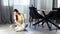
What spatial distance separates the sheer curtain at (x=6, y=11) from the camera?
645 centimetres

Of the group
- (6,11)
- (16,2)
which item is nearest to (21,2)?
(16,2)

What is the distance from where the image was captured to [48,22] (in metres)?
6.10

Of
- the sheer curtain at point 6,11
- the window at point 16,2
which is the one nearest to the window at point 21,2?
the window at point 16,2

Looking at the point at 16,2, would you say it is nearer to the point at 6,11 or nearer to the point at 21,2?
the point at 21,2

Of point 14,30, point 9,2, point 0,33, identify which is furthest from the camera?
point 9,2

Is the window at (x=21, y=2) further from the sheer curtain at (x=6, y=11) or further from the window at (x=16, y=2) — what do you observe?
the sheer curtain at (x=6, y=11)

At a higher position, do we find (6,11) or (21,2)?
(21,2)

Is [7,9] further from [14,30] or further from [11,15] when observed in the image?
[14,30]

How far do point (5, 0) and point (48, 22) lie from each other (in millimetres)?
2183

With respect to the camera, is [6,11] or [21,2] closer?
[6,11]

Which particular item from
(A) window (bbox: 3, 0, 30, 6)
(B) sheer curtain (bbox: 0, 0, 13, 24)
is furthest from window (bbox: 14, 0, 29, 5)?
(B) sheer curtain (bbox: 0, 0, 13, 24)

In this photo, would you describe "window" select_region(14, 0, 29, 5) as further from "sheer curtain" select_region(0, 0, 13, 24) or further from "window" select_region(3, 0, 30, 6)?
"sheer curtain" select_region(0, 0, 13, 24)

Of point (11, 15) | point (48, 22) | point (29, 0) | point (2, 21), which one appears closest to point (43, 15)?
point (48, 22)

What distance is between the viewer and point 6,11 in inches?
256
